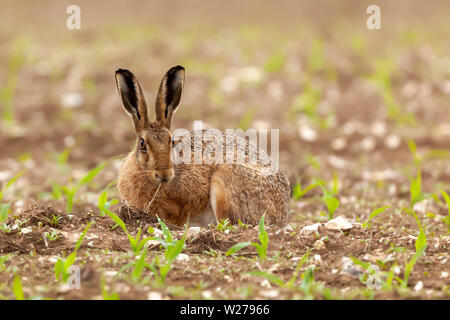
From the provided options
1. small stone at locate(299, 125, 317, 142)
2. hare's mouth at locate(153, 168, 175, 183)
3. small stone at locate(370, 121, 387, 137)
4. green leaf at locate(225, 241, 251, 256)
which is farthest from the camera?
small stone at locate(370, 121, 387, 137)

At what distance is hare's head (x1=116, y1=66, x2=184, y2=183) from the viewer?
5.79 m

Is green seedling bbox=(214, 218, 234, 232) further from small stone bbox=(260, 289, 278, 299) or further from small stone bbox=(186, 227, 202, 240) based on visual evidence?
small stone bbox=(260, 289, 278, 299)

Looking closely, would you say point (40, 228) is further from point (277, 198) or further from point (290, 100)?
point (290, 100)

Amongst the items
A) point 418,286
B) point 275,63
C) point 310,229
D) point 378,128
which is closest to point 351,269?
point 418,286

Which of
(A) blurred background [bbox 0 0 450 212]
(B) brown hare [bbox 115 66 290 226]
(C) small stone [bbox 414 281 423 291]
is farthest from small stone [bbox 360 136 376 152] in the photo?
(C) small stone [bbox 414 281 423 291]

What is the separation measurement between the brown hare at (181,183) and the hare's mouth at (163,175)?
0.06ft

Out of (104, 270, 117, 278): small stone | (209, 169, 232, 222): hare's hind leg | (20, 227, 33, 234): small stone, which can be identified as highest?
(209, 169, 232, 222): hare's hind leg

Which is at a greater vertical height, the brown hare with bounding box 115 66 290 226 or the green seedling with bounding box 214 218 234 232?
the brown hare with bounding box 115 66 290 226

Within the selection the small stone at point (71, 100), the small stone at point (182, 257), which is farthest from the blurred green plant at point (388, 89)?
the small stone at point (182, 257)

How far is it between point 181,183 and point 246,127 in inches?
169

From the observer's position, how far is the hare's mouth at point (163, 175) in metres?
5.77
